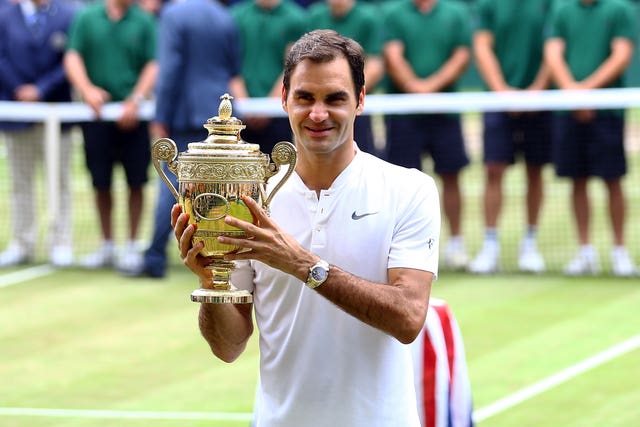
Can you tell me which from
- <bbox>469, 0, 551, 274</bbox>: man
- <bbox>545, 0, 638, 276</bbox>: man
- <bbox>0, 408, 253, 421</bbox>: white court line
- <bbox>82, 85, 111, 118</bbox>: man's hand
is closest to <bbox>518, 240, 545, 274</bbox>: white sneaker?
<bbox>469, 0, 551, 274</bbox>: man

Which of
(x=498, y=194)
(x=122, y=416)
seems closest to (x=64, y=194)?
(x=498, y=194)

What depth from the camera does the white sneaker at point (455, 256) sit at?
12242mm

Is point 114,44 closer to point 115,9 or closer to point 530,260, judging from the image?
point 115,9

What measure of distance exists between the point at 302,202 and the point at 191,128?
741 cm

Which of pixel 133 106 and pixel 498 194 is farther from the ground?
pixel 133 106

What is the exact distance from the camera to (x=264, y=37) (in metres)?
12.4

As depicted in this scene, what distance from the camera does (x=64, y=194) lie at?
13.0 m

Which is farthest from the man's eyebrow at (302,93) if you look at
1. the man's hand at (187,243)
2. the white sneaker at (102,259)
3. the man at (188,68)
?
the white sneaker at (102,259)

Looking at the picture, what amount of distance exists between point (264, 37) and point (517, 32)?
6.98ft

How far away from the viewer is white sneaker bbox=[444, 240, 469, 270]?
12.2 metres

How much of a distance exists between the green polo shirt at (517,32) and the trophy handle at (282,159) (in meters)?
8.51

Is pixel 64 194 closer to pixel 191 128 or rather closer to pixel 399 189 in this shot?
pixel 191 128

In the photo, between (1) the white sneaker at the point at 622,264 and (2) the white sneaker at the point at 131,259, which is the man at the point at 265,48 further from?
(1) the white sneaker at the point at 622,264

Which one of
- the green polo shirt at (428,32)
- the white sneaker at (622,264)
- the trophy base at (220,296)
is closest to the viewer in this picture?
the trophy base at (220,296)
